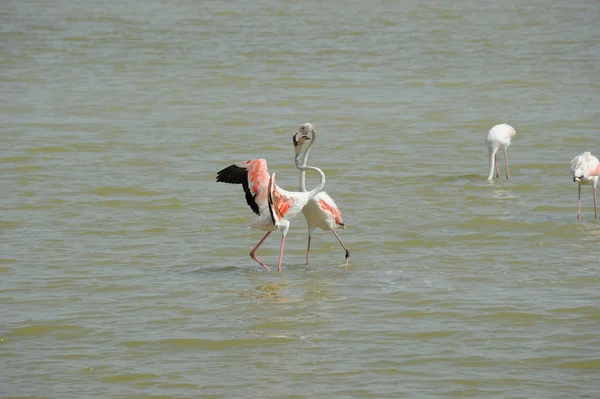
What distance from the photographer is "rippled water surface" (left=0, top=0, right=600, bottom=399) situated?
23.0 feet

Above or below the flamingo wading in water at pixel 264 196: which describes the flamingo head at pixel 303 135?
above

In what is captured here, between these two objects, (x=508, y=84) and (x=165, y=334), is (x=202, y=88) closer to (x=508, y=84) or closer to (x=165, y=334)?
(x=508, y=84)

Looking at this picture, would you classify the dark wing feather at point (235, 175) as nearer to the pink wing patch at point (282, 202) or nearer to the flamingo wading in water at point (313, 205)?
the pink wing patch at point (282, 202)

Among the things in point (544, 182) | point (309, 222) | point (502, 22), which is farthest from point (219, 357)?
point (502, 22)

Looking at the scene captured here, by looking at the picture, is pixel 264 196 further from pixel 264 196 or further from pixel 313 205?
pixel 313 205

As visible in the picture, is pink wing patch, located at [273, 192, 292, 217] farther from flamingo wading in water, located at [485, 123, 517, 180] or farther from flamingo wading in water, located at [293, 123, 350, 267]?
flamingo wading in water, located at [485, 123, 517, 180]

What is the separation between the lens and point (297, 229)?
36.3 ft

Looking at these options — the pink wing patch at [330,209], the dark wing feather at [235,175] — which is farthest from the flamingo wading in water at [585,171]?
the dark wing feather at [235,175]

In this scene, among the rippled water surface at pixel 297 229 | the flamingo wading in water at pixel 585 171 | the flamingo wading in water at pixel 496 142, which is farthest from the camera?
the flamingo wading in water at pixel 496 142

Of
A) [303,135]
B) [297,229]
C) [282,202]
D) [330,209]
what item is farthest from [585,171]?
[282,202]

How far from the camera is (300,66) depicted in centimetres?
2295

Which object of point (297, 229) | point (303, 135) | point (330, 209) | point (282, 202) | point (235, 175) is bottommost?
point (297, 229)

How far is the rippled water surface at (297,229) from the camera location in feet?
23.0

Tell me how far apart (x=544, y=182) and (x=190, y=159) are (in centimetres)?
445
